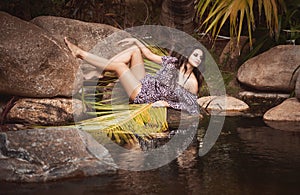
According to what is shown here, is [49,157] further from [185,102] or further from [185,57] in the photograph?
[185,57]

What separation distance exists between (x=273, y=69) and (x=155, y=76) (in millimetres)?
2500

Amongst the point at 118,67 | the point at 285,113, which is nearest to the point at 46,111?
the point at 118,67

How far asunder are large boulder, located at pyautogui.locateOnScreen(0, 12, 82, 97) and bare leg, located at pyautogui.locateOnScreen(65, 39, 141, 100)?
13.4 inches

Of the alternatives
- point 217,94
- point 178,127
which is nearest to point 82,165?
point 178,127

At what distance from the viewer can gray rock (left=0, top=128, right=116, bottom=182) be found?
4906mm

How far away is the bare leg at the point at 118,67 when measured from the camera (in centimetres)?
786

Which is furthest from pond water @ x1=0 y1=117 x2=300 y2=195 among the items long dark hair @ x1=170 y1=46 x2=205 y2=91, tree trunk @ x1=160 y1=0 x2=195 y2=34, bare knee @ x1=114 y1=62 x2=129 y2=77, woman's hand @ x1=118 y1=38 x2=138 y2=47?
woman's hand @ x1=118 y1=38 x2=138 y2=47

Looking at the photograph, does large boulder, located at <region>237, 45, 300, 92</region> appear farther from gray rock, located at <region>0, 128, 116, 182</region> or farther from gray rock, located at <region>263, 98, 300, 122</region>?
gray rock, located at <region>0, 128, 116, 182</region>

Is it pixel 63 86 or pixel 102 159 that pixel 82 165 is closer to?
pixel 102 159

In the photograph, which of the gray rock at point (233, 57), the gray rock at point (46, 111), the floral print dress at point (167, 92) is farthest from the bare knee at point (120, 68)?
the gray rock at point (233, 57)

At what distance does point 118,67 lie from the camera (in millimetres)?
8117

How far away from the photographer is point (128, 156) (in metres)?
5.64

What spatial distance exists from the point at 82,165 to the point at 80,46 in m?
4.08

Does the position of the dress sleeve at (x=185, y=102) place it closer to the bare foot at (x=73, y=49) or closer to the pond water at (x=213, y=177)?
the bare foot at (x=73, y=49)
